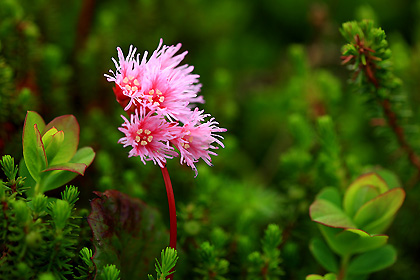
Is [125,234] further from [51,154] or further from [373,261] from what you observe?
[373,261]

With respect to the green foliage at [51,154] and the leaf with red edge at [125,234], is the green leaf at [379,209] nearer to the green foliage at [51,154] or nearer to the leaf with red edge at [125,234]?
the leaf with red edge at [125,234]

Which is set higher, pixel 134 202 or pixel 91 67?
pixel 91 67

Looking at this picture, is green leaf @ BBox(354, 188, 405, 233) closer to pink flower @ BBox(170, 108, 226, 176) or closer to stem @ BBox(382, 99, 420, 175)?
stem @ BBox(382, 99, 420, 175)

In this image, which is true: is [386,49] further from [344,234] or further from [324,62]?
[324,62]

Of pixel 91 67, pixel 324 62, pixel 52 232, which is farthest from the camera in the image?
pixel 324 62

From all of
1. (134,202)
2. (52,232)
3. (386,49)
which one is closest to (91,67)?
(134,202)

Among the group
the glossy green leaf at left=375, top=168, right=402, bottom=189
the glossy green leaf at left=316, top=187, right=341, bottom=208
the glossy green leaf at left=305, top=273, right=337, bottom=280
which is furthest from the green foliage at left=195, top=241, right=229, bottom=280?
the glossy green leaf at left=375, top=168, right=402, bottom=189

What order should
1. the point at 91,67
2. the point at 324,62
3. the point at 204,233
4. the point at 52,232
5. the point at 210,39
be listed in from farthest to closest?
1. the point at 324,62
2. the point at 210,39
3. the point at 91,67
4. the point at 204,233
5. the point at 52,232
